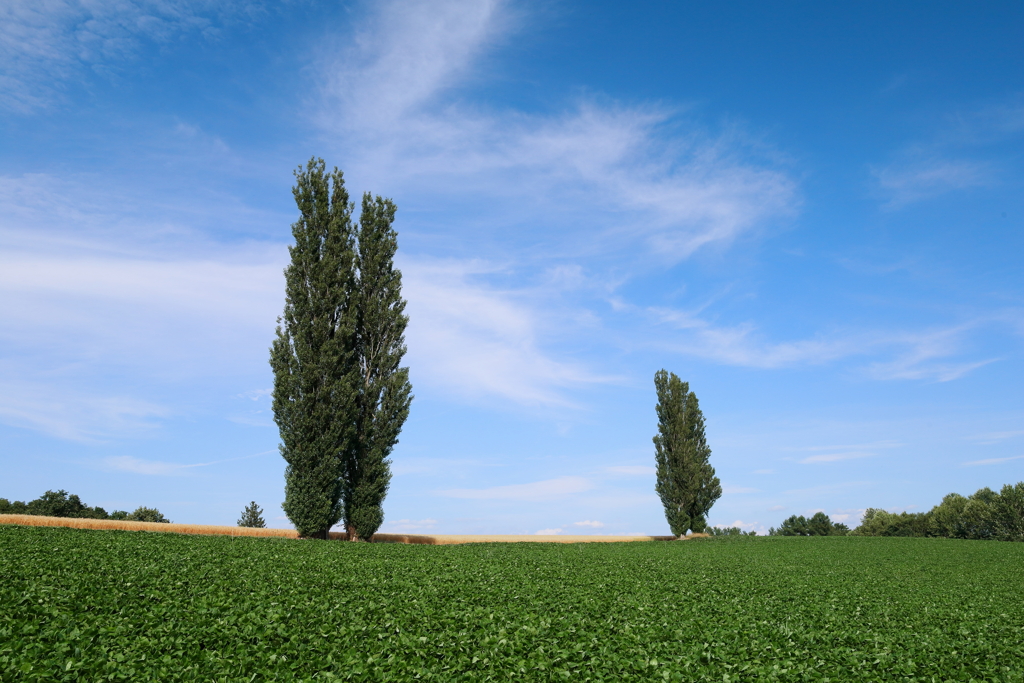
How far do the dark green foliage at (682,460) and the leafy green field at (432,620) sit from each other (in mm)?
31648

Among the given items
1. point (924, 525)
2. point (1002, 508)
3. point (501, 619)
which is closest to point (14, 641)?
point (501, 619)

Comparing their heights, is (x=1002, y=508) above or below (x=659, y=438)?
below

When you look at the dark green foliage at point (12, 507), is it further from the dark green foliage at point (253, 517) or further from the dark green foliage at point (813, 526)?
the dark green foliage at point (813, 526)

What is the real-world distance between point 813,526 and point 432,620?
88695 millimetres

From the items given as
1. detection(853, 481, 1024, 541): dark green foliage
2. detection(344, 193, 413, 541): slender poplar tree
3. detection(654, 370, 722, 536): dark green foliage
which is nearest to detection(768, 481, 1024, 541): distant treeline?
detection(853, 481, 1024, 541): dark green foliage

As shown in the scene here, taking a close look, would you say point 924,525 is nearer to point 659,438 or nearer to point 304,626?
point 659,438

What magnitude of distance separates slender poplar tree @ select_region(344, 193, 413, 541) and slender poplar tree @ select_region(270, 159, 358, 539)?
2.20ft

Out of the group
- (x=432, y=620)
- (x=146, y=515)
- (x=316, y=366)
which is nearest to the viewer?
(x=432, y=620)

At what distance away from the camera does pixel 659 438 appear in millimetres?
56562

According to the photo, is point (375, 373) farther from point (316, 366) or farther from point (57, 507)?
point (57, 507)

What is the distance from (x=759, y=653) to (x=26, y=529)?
2203cm

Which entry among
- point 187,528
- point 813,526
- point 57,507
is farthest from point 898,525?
point 57,507

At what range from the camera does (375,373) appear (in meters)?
33.2

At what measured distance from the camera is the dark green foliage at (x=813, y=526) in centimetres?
8539
